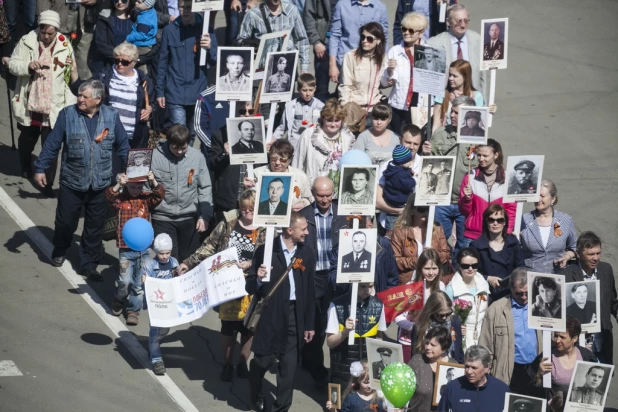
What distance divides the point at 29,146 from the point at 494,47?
561cm

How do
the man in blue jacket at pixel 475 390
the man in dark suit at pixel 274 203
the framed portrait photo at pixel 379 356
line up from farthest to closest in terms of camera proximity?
the man in dark suit at pixel 274 203, the framed portrait photo at pixel 379 356, the man in blue jacket at pixel 475 390

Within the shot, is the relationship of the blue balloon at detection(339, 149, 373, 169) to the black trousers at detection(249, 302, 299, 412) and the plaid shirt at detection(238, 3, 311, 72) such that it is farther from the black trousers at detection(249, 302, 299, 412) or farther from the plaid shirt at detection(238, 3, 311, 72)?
the plaid shirt at detection(238, 3, 311, 72)

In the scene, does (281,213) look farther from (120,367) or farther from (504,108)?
(504,108)

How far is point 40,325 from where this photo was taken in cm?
1293

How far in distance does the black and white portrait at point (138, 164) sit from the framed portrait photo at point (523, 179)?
3488 mm

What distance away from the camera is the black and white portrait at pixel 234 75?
1302 cm

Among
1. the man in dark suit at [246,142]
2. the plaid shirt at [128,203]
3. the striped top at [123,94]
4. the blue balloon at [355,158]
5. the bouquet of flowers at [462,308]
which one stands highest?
the striped top at [123,94]

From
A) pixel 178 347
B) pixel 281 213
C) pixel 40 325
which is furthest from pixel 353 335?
pixel 40 325

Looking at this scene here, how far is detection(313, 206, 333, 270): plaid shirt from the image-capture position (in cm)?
1236

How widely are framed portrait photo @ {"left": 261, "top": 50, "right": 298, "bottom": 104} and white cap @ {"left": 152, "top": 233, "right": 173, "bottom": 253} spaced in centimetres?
212

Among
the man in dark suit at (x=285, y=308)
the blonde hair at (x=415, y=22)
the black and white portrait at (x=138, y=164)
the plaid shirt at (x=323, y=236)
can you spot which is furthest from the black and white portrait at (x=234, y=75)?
the blonde hair at (x=415, y=22)

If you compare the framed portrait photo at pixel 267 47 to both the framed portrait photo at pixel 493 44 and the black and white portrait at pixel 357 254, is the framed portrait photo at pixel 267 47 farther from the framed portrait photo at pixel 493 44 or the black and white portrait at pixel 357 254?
the black and white portrait at pixel 357 254

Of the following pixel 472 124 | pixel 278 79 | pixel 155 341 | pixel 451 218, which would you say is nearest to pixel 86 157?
pixel 278 79

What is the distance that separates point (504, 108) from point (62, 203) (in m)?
7.52
